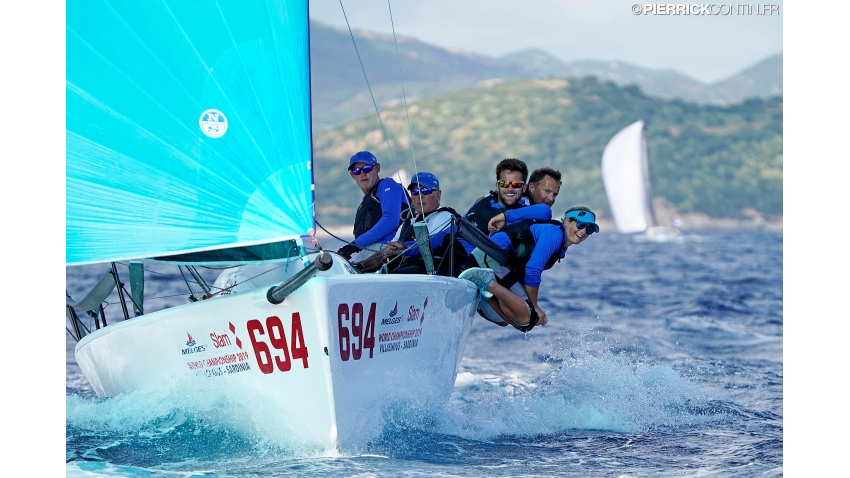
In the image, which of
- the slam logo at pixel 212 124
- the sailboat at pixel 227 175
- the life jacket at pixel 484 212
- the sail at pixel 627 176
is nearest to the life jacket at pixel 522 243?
the life jacket at pixel 484 212

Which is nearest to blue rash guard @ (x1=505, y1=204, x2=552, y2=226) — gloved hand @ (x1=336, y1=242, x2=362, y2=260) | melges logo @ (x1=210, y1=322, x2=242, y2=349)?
gloved hand @ (x1=336, y1=242, x2=362, y2=260)

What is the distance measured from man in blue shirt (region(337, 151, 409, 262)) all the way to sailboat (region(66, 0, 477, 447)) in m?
1.32

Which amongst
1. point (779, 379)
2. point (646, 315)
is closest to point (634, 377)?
point (779, 379)

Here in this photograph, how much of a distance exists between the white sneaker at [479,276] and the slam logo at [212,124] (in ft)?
6.22

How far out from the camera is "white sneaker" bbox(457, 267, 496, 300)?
6.24 metres

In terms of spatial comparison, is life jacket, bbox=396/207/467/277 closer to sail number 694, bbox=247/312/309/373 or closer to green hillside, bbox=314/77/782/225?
sail number 694, bbox=247/312/309/373

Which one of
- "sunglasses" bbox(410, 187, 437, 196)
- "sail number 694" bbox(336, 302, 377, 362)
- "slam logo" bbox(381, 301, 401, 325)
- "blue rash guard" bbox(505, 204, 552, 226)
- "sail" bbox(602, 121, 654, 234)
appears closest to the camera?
"sail number 694" bbox(336, 302, 377, 362)

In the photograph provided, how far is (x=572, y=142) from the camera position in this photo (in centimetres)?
11206

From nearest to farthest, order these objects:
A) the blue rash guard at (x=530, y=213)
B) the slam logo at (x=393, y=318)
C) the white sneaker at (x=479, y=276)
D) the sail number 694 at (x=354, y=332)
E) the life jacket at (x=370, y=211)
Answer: the sail number 694 at (x=354, y=332)
the slam logo at (x=393, y=318)
the white sneaker at (x=479, y=276)
the blue rash guard at (x=530, y=213)
the life jacket at (x=370, y=211)

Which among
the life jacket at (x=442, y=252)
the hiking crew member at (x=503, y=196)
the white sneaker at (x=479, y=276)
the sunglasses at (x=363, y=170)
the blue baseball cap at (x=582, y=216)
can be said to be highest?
the sunglasses at (x=363, y=170)

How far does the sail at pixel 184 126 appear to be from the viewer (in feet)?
16.0

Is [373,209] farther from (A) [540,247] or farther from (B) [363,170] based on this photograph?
(A) [540,247]

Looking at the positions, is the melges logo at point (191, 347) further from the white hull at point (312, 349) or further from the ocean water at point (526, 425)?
→ the ocean water at point (526, 425)

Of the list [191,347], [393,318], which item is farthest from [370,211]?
[191,347]
